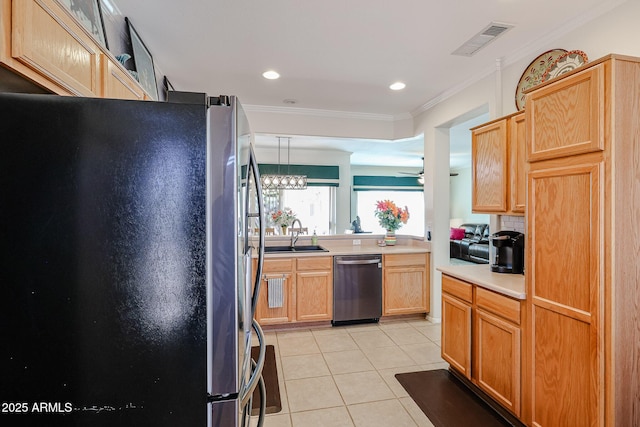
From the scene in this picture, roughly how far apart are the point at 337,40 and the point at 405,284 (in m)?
2.82

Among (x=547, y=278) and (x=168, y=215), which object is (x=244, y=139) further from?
(x=547, y=278)

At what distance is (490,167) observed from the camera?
276cm

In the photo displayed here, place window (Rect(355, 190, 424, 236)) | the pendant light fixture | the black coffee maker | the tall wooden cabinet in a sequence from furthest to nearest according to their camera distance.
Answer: window (Rect(355, 190, 424, 236))
the pendant light fixture
the black coffee maker
the tall wooden cabinet

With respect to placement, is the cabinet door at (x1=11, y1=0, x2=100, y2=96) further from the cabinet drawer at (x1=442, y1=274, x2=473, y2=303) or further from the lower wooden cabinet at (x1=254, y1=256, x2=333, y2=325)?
the lower wooden cabinet at (x1=254, y1=256, x2=333, y2=325)

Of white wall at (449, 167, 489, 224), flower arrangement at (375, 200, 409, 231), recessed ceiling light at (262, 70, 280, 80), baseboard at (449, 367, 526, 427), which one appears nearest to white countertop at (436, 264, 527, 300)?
baseboard at (449, 367, 526, 427)

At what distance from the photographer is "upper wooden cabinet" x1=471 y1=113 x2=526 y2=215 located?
2467mm

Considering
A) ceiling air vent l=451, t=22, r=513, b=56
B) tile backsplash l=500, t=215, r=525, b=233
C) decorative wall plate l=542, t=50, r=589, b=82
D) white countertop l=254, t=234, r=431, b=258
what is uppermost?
ceiling air vent l=451, t=22, r=513, b=56

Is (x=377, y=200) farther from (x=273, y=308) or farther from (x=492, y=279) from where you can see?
(x=492, y=279)

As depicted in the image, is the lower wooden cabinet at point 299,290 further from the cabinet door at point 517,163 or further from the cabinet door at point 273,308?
the cabinet door at point 517,163

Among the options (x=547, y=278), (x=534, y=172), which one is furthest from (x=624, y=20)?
(x=547, y=278)

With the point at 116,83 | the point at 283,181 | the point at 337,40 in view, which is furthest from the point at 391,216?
the point at 116,83

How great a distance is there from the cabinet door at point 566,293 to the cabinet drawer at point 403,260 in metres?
2.16

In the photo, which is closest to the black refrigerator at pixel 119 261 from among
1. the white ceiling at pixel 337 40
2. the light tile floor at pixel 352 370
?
the light tile floor at pixel 352 370

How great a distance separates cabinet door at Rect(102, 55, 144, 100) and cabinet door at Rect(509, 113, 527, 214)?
8.47 feet
